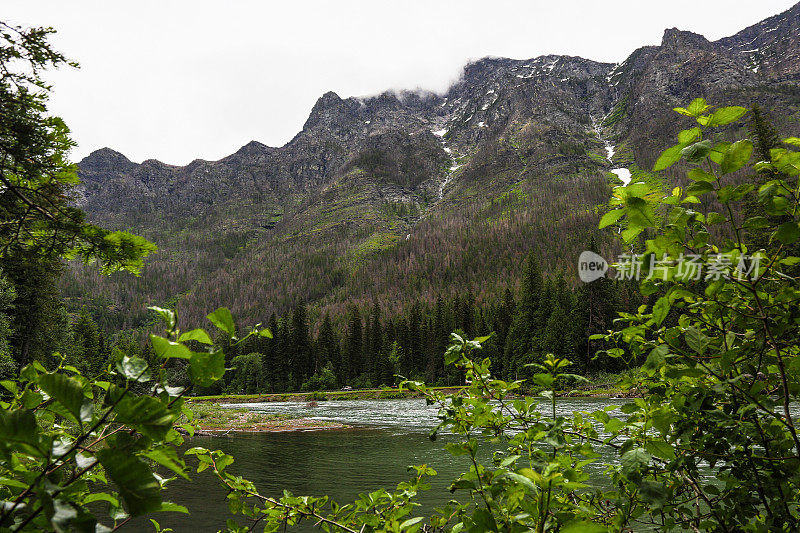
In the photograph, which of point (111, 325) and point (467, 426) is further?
point (111, 325)

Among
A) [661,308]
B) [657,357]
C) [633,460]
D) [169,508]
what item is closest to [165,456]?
Result: [169,508]

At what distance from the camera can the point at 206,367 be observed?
0.92m

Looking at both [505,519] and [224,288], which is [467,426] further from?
[224,288]

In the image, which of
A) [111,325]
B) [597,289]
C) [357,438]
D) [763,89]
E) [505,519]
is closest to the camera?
[505,519]

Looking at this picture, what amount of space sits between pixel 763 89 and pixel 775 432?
257 m

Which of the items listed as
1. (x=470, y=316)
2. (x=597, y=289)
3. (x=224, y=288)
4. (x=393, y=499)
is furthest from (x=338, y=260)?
(x=393, y=499)

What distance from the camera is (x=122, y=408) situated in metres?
0.74

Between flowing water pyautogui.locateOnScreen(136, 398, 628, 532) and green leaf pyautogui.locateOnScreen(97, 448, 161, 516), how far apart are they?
7726 mm

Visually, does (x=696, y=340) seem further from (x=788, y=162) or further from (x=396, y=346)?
(x=396, y=346)

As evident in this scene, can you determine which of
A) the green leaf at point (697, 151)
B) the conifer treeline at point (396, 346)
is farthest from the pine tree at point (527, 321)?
the green leaf at point (697, 151)

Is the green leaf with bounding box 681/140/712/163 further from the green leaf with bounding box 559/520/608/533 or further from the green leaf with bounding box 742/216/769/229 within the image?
the green leaf with bounding box 559/520/608/533

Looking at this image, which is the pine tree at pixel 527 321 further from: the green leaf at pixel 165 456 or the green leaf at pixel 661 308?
the green leaf at pixel 165 456

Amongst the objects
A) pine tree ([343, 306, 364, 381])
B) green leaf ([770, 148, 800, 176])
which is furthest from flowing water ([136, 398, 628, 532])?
pine tree ([343, 306, 364, 381])

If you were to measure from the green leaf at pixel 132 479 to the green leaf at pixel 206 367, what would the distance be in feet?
0.70
